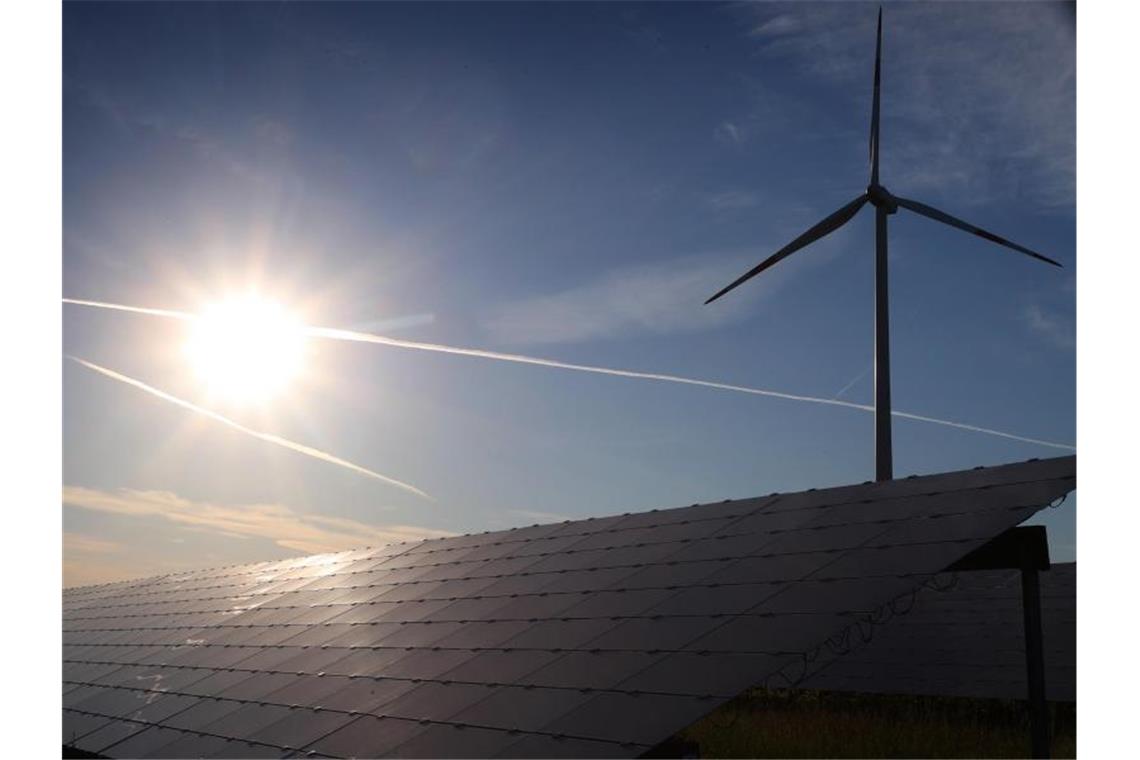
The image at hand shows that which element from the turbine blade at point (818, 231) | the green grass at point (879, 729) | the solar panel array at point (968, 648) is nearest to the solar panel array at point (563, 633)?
the green grass at point (879, 729)

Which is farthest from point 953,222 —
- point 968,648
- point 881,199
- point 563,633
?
point 563,633

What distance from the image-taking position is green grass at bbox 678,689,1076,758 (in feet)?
90.3

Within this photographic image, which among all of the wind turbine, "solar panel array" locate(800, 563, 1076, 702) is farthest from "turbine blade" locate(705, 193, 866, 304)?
"solar panel array" locate(800, 563, 1076, 702)

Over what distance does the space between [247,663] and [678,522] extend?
1081cm

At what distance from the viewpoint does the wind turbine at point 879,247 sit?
37.6 m

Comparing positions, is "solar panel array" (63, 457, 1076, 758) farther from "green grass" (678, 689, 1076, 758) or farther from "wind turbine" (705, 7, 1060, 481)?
"wind turbine" (705, 7, 1060, 481)

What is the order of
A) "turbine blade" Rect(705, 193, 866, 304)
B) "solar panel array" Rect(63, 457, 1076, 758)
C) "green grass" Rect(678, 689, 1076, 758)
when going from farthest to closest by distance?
"turbine blade" Rect(705, 193, 866, 304), "green grass" Rect(678, 689, 1076, 758), "solar panel array" Rect(63, 457, 1076, 758)

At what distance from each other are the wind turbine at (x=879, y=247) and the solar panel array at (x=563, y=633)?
15661mm

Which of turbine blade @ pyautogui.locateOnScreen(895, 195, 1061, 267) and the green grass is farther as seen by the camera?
turbine blade @ pyautogui.locateOnScreen(895, 195, 1061, 267)

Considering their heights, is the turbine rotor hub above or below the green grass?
above

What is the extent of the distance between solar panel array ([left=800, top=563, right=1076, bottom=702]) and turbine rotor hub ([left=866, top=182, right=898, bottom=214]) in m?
16.1

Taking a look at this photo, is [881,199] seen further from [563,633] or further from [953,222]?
[563,633]

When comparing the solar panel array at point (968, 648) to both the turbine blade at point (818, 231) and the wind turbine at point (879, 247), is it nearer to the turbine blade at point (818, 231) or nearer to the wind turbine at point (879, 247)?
the wind turbine at point (879, 247)

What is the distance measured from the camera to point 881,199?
4453cm
